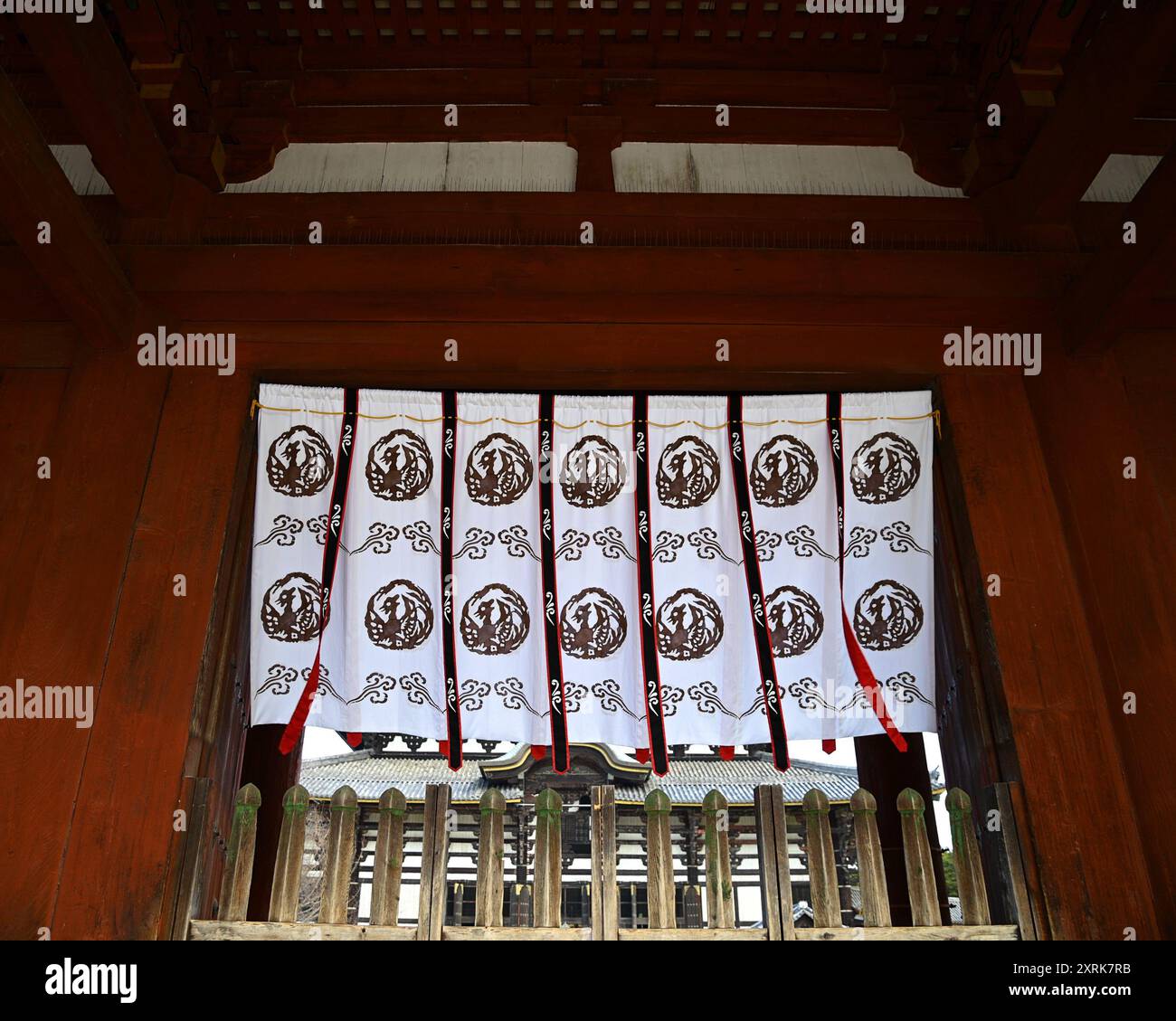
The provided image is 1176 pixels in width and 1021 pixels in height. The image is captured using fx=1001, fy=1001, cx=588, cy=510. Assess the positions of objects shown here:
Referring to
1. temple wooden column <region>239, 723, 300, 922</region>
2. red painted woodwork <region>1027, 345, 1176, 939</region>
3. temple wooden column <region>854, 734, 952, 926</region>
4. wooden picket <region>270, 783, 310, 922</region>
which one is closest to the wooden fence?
wooden picket <region>270, 783, 310, 922</region>

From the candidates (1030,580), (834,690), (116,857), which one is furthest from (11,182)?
(1030,580)

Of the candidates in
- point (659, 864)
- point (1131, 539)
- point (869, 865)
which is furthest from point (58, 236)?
point (1131, 539)

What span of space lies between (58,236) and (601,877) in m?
3.11

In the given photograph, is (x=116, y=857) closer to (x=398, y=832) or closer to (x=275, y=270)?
(x=398, y=832)

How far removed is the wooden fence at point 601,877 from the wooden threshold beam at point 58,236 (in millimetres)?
2115

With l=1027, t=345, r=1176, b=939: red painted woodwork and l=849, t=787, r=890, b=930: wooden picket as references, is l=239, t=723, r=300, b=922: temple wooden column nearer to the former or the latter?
l=849, t=787, r=890, b=930: wooden picket

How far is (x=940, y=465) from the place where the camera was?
4.39m

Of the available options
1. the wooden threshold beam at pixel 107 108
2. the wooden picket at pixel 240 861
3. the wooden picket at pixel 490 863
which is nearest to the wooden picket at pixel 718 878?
the wooden picket at pixel 490 863

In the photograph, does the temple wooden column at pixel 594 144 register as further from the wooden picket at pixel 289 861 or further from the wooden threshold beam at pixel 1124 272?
the wooden picket at pixel 289 861

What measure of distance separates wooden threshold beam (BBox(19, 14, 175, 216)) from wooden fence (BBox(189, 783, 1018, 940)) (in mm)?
2707

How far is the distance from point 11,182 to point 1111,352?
14.7ft

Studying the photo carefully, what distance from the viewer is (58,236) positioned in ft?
12.5

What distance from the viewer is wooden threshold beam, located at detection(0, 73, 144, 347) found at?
11.5 feet

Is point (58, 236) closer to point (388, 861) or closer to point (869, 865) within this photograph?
point (388, 861)
